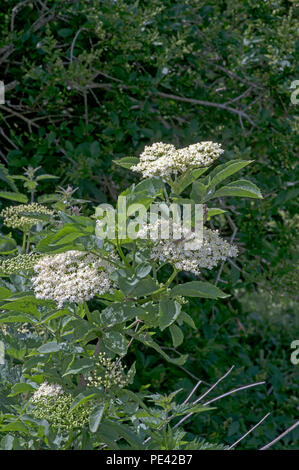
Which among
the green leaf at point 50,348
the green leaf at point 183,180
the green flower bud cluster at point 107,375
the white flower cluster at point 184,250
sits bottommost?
the green flower bud cluster at point 107,375

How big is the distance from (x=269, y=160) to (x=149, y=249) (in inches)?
79.4

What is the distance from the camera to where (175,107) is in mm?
2816

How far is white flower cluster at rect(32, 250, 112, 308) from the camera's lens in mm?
1170

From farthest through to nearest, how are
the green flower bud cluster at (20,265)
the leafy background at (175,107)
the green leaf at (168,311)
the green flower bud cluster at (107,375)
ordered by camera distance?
the leafy background at (175,107), the green flower bud cluster at (20,265), the green flower bud cluster at (107,375), the green leaf at (168,311)

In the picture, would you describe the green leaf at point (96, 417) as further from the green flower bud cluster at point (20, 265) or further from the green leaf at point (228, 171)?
the green leaf at point (228, 171)

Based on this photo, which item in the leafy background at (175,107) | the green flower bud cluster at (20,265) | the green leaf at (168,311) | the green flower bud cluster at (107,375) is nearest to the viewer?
the green leaf at (168,311)

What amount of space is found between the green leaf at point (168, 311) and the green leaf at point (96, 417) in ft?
0.66

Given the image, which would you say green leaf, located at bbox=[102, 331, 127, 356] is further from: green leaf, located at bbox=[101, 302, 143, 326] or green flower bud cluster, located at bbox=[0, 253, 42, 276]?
green flower bud cluster, located at bbox=[0, 253, 42, 276]

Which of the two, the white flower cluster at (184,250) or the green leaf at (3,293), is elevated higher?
the white flower cluster at (184,250)

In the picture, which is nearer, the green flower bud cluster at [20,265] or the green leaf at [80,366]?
the green leaf at [80,366]

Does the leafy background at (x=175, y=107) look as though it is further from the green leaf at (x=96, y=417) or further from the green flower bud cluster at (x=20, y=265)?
the green leaf at (x=96, y=417)

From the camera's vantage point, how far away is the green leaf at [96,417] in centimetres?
114

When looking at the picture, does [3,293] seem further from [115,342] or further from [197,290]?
[197,290]

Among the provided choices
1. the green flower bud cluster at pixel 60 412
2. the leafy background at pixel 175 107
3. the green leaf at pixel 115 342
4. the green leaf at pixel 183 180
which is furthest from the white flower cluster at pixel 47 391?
the leafy background at pixel 175 107
